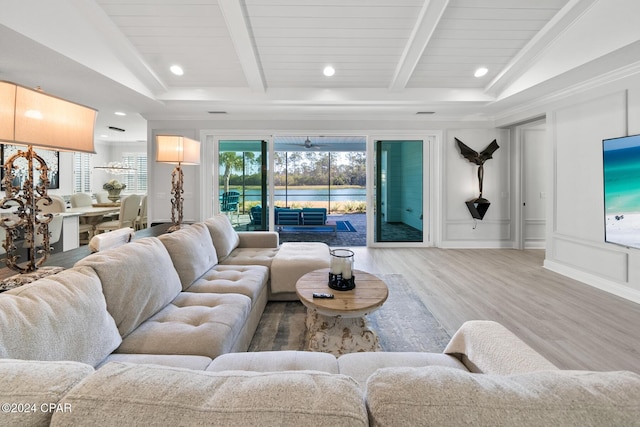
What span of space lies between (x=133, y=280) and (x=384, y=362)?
4.55 feet

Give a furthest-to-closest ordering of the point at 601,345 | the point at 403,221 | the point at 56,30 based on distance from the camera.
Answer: the point at 403,221 → the point at 56,30 → the point at 601,345

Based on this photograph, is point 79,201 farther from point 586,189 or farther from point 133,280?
point 586,189

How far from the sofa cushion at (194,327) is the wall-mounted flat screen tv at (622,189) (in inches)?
156

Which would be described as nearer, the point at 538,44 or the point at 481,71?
the point at 538,44

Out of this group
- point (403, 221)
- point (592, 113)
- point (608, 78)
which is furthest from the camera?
point (403, 221)

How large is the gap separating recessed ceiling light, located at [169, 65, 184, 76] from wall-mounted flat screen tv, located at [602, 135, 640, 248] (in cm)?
537

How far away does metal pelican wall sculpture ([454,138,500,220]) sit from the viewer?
5.45 m

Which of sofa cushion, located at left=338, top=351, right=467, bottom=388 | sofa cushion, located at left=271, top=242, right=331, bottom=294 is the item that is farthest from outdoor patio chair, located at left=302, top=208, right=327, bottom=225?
sofa cushion, located at left=338, top=351, right=467, bottom=388

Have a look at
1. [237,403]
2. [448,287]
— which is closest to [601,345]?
[448,287]

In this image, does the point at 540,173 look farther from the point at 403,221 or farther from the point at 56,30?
the point at 56,30

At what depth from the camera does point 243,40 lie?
3.33m

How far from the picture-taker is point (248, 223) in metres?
5.82

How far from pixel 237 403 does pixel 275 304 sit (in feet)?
8.35

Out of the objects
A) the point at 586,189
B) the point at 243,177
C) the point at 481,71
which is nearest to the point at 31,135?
the point at 243,177
